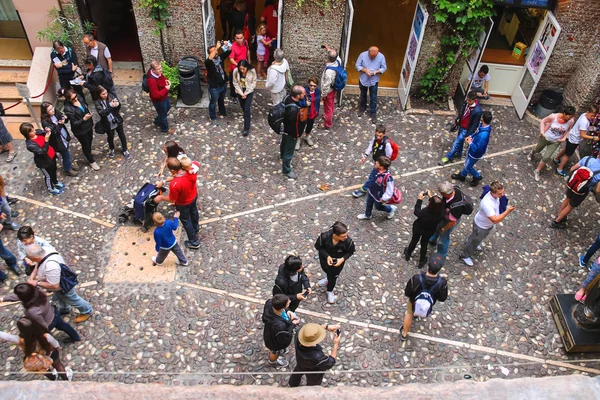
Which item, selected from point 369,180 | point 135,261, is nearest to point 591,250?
point 369,180

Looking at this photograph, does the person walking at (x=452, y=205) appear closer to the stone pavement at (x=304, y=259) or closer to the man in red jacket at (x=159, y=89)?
the stone pavement at (x=304, y=259)

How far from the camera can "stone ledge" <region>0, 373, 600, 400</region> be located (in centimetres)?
404

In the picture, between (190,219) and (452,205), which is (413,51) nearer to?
(452,205)

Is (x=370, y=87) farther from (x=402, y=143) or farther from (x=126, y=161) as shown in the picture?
(x=126, y=161)

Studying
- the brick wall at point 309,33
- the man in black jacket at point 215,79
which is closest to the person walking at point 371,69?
the brick wall at point 309,33

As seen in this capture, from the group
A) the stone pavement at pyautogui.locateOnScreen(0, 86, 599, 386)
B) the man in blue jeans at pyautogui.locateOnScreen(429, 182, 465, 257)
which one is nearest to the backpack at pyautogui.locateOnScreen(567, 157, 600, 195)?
the stone pavement at pyautogui.locateOnScreen(0, 86, 599, 386)

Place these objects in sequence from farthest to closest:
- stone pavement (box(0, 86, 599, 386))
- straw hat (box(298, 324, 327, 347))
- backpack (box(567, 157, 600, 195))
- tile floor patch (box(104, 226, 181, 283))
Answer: backpack (box(567, 157, 600, 195)) < tile floor patch (box(104, 226, 181, 283)) < stone pavement (box(0, 86, 599, 386)) < straw hat (box(298, 324, 327, 347))

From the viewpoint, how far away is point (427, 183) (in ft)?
35.1

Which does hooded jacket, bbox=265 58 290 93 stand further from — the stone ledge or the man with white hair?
the stone ledge

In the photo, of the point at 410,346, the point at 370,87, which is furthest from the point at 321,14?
the point at 410,346

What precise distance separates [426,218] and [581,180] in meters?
3.24

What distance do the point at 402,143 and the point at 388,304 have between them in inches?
175

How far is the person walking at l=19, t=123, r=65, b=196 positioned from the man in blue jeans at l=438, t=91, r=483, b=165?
25.5ft

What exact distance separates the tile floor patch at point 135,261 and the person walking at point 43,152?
1715 millimetres
